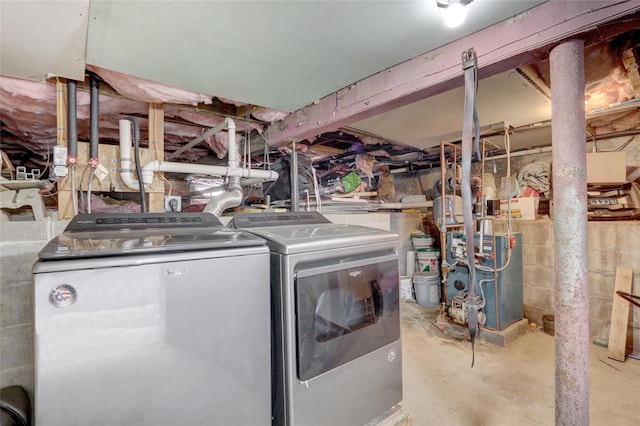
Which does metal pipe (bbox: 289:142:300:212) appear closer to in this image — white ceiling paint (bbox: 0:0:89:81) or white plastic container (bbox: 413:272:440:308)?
white ceiling paint (bbox: 0:0:89:81)

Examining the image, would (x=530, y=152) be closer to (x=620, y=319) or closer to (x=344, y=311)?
(x=620, y=319)

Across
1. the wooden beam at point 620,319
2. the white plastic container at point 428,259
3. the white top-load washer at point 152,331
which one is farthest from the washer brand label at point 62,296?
the white plastic container at point 428,259

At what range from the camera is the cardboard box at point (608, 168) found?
3.34 metres

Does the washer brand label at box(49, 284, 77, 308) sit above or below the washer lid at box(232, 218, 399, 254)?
below

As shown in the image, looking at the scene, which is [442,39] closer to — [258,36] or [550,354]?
[258,36]

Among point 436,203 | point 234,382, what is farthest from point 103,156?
point 436,203

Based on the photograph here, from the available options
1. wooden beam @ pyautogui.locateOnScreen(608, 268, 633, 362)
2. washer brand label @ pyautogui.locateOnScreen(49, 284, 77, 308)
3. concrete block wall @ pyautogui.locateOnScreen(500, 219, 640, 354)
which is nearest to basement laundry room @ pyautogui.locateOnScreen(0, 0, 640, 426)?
washer brand label @ pyautogui.locateOnScreen(49, 284, 77, 308)

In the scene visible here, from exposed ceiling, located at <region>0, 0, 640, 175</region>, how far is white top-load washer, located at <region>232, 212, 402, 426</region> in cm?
102

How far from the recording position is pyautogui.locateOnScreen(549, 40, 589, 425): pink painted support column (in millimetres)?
1375

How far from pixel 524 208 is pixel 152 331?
4.75m

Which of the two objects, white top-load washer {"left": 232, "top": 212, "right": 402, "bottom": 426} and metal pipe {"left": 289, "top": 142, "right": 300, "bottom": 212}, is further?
metal pipe {"left": 289, "top": 142, "right": 300, "bottom": 212}

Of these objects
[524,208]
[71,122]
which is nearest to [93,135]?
[71,122]

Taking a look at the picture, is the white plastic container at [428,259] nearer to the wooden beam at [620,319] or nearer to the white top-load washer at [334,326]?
the wooden beam at [620,319]

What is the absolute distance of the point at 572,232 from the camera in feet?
4.55
